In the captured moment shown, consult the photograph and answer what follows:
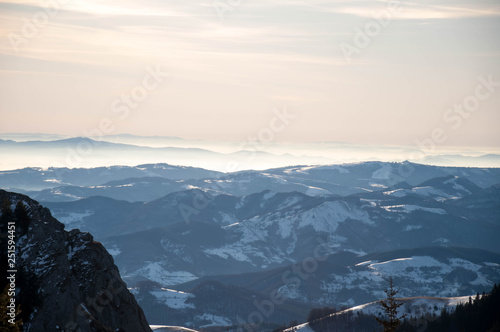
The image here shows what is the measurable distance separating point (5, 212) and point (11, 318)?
2924 inches

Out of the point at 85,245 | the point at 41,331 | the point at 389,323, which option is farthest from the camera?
the point at 85,245

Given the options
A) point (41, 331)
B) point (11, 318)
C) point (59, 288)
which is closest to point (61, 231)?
point (59, 288)

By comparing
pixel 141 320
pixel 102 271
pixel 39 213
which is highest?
pixel 39 213

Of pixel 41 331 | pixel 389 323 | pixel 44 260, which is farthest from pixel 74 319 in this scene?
pixel 389 323

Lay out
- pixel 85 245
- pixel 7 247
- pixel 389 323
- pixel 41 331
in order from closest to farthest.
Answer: pixel 389 323, pixel 41 331, pixel 7 247, pixel 85 245

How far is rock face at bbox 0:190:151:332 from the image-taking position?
159 metres

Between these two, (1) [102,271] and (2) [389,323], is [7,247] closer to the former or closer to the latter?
(1) [102,271]

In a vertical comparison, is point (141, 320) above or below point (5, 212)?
below

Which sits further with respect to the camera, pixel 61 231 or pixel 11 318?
pixel 61 231

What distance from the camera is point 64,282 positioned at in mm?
166250

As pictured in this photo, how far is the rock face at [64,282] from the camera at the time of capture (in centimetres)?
15925

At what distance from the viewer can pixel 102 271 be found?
176625 millimetres

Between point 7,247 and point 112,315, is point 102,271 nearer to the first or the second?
point 112,315

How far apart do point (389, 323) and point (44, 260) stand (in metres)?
95.3
